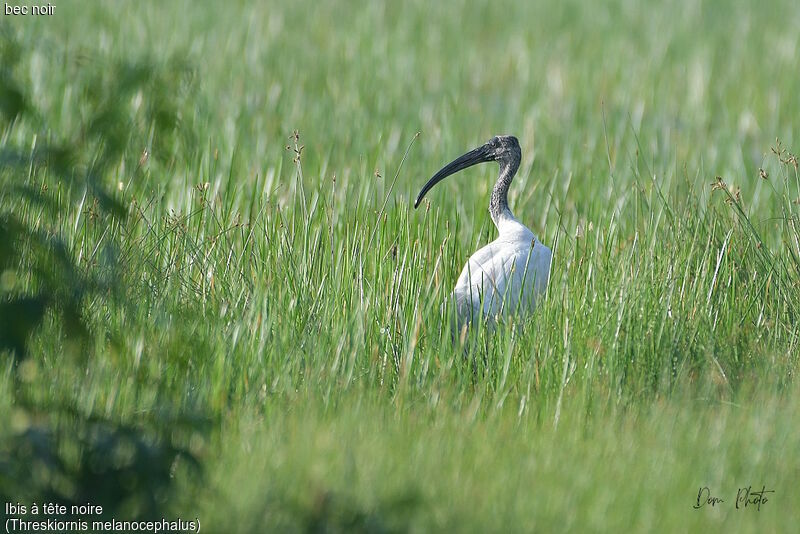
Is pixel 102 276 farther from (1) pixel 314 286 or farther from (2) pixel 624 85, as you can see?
(2) pixel 624 85

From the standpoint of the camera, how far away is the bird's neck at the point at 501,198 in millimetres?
4844

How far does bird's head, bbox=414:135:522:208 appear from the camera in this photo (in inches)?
200

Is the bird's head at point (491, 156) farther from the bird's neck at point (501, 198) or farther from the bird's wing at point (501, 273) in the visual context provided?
the bird's wing at point (501, 273)

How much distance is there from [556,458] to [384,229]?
66.9 inches

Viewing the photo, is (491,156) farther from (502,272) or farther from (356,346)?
(356,346)

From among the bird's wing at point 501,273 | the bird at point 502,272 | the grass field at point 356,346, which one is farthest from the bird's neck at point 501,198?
the bird's wing at point 501,273

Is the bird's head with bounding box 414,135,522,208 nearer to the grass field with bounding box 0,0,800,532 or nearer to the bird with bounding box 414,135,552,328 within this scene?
the bird with bounding box 414,135,552,328

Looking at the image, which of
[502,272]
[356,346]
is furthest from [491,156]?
[356,346]

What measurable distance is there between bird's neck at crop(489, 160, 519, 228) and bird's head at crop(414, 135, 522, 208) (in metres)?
0.06

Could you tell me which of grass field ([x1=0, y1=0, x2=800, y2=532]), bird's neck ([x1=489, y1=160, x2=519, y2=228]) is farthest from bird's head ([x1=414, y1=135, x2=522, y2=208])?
grass field ([x1=0, y1=0, x2=800, y2=532])

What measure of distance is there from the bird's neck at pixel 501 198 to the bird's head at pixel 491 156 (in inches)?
2.2

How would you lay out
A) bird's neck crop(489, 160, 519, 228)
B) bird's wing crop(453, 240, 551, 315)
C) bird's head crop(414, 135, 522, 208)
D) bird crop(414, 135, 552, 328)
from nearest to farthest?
bird crop(414, 135, 552, 328), bird's wing crop(453, 240, 551, 315), bird's neck crop(489, 160, 519, 228), bird's head crop(414, 135, 522, 208)

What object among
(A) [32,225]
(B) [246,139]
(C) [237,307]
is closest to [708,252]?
(C) [237,307]

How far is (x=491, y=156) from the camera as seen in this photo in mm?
5156
